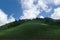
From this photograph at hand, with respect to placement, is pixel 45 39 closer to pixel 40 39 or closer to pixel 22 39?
pixel 40 39

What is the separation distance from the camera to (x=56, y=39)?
10706 centimetres

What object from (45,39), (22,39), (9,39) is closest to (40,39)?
(45,39)

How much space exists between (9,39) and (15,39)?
12.9 ft

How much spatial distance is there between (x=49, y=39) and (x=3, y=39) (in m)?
27.3

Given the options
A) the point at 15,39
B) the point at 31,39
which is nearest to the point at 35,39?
the point at 31,39

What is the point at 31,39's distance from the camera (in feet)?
362

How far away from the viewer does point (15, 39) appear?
11188 centimetres

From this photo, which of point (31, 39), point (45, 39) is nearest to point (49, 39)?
point (45, 39)

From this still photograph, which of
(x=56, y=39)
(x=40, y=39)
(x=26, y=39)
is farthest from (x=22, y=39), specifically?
(x=56, y=39)

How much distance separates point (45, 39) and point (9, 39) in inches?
844

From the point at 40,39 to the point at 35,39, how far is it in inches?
114

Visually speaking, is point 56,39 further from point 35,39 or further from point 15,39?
point 15,39

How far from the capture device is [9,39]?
113250mm

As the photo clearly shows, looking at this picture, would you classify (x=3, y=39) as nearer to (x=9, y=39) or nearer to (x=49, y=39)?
(x=9, y=39)
